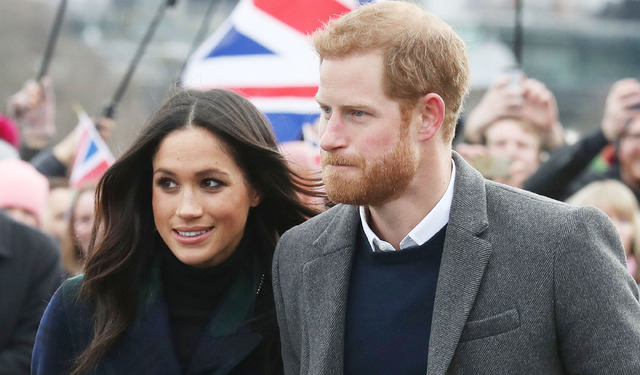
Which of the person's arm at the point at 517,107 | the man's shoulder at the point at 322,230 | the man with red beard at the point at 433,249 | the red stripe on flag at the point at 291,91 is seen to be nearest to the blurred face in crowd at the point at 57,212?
the red stripe on flag at the point at 291,91

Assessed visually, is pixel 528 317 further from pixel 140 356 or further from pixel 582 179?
pixel 582 179

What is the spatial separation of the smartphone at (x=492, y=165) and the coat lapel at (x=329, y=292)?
268 centimetres

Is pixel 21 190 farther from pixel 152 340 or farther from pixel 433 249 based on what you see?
pixel 433 249

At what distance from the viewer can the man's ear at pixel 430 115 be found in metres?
3.14

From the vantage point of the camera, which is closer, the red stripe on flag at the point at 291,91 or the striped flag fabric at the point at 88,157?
the red stripe on flag at the point at 291,91

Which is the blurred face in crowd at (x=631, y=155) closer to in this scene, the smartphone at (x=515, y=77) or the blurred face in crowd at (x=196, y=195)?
the smartphone at (x=515, y=77)

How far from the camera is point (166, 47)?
95.0 ft

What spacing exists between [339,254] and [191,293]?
87 cm

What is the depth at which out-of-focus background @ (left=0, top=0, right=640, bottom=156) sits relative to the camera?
24.2 meters

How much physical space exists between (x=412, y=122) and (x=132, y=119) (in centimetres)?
2192

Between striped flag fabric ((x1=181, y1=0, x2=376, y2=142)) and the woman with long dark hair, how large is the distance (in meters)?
2.34

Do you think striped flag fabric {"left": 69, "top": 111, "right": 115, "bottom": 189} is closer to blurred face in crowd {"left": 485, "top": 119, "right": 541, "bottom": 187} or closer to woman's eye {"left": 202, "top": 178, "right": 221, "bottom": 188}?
blurred face in crowd {"left": 485, "top": 119, "right": 541, "bottom": 187}

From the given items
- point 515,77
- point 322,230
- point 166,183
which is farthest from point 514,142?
point 322,230

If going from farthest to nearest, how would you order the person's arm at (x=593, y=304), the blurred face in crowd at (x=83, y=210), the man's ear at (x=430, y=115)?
1. the blurred face in crowd at (x=83, y=210)
2. the man's ear at (x=430, y=115)
3. the person's arm at (x=593, y=304)
